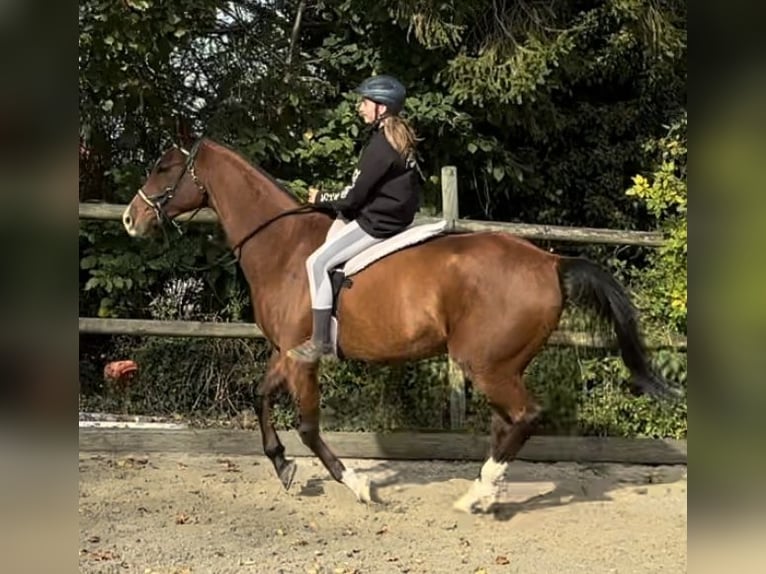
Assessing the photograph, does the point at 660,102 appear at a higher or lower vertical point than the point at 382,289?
higher

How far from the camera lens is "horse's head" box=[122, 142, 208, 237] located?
4305mm

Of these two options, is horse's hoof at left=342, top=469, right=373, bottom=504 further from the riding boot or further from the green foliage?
the green foliage

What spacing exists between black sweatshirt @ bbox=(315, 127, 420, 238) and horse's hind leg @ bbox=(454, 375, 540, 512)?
86 centimetres

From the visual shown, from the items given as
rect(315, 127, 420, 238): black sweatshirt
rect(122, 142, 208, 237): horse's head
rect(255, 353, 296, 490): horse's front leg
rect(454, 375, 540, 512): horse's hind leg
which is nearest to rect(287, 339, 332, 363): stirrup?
rect(255, 353, 296, 490): horse's front leg

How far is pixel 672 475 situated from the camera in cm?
511

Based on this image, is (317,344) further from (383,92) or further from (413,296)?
(383,92)

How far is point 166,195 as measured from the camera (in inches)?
171

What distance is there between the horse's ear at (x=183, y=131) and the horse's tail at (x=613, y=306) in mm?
3300

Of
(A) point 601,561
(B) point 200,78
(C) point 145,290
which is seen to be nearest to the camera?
(A) point 601,561
